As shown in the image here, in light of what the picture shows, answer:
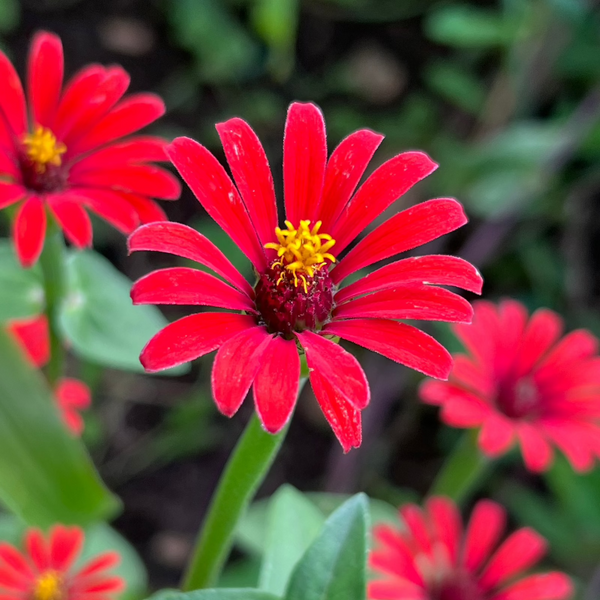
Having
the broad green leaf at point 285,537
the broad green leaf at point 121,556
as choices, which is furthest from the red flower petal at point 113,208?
the broad green leaf at point 121,556

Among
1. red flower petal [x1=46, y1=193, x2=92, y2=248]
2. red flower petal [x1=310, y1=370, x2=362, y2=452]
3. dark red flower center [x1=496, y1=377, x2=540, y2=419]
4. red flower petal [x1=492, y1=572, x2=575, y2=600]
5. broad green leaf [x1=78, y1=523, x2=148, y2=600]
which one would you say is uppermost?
red flower petal [x1=46, y1=193, x2=92, y2=248]

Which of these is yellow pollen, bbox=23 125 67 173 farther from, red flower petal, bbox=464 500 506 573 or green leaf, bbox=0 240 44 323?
red flower petal, bbox=464 500 506 573

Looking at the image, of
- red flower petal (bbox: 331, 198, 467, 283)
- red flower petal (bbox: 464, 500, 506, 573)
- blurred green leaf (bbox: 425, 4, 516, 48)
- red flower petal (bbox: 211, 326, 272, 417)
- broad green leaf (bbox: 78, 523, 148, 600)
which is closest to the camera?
red flower petal (bbox: 211, 326, 272, 417)

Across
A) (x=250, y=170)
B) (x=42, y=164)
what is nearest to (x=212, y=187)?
(x=250, y=170)

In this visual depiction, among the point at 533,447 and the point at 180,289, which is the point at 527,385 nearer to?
the point at 533,447

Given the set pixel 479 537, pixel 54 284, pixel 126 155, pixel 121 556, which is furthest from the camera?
pixel 121 556

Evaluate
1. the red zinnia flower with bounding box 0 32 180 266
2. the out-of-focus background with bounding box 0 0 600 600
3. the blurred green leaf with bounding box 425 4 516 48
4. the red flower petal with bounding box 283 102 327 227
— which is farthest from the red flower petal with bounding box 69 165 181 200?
the blurred green leaf with bounding box 425 4 516 48

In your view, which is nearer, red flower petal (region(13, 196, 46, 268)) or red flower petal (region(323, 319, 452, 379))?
red flower petal (region(323, 319, 452, 379))

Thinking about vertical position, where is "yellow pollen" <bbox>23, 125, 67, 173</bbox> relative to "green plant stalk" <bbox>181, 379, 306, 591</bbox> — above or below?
above

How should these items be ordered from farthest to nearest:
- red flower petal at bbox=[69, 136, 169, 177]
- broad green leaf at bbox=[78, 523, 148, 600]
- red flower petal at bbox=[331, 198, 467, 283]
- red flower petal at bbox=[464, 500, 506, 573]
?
broad green leaf at bbox=[78, 523, 148, 600] → red flower petal at bbox=[464, 500, 506, 573] → red flower petal at bbox=[69, 136, 169, 177] → red flower petal at bbox=[331, 198, 467, 283]
